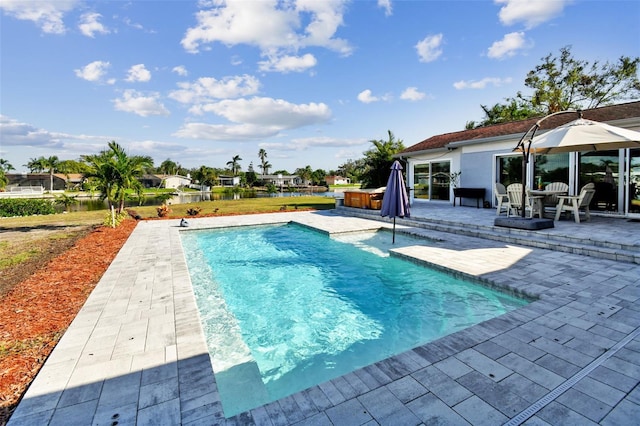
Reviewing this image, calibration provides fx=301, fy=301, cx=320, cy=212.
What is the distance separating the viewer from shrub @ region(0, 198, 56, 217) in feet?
60.2

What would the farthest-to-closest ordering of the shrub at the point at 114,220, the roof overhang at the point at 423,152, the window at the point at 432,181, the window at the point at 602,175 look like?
1. the window at the point at 432,181
2. the roof overhang at the point at 423,152
3. the shrub at the point at 114,220
4. the window at the point at 602,175

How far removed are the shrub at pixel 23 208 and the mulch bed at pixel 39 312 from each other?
1647cm

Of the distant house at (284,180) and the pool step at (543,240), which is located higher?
the distant house at (284,180)

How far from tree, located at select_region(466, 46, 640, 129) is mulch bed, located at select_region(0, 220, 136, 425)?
3104 cm

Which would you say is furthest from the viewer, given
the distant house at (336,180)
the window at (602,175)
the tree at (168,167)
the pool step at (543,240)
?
the tree at (168,167)

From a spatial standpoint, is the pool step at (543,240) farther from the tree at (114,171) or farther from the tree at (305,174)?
the tree at (305,174)

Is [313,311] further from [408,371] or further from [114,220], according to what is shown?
[114,220]

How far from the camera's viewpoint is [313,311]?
4.74 meters

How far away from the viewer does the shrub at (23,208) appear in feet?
60.2

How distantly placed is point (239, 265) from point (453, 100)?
1471cm

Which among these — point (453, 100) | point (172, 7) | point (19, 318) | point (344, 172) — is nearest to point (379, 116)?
point (453, 100)

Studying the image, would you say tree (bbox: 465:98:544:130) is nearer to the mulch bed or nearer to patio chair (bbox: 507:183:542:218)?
patio chair (bbox: 507:183:542:218)

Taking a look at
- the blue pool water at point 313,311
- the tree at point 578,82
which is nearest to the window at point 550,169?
the blue pool water at point 313,311

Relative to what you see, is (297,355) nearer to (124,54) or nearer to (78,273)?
(78,273)
